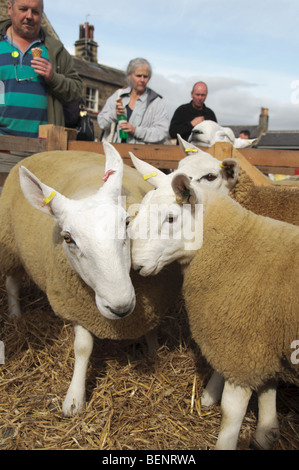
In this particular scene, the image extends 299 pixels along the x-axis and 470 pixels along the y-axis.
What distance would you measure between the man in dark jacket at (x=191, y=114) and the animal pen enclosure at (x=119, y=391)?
1.37m

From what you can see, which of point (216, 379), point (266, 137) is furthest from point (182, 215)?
point (266, 137)

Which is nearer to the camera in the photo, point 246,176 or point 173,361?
point 246,176

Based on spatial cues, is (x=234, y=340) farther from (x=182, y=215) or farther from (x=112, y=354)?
(x=112, y=354)

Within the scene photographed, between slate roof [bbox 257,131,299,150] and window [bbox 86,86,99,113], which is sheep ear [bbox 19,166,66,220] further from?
slate roof [bbox 257,131,299,150]

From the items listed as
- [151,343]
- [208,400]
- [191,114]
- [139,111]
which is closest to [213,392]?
[208,400]

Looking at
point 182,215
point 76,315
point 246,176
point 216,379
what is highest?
point 246,176

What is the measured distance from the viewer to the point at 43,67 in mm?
3504

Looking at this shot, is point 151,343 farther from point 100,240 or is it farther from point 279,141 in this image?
point 279,141

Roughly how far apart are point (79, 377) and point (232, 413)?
0.93 metres

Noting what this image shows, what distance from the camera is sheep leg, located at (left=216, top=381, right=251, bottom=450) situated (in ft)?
6.30

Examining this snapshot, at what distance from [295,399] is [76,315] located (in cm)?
145

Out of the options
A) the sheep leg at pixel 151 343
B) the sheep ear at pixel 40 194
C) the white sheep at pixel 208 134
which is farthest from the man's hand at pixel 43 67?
the sheep leg at pixel 151 343

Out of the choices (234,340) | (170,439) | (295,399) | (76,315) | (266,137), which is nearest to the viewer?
(234,340)
